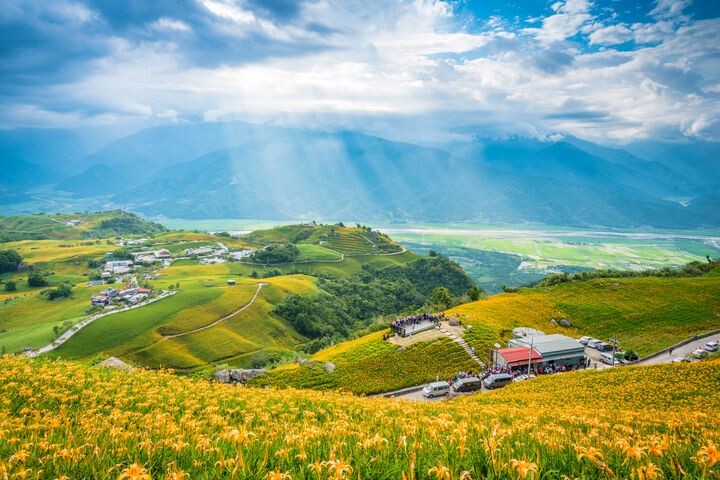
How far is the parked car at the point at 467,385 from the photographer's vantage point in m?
29.9

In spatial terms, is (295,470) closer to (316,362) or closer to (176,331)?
(316,362)

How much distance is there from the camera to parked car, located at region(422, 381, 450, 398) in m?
29.2

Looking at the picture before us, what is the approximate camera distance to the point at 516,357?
35.0 meters

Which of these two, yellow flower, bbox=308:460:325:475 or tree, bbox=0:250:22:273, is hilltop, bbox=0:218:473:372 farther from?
yellow flower, bbox=308:460:325:475

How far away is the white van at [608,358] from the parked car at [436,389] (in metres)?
17.0

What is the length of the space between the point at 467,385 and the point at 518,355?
782 centimetres

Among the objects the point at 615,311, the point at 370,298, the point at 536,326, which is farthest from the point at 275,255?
the point at 615,311

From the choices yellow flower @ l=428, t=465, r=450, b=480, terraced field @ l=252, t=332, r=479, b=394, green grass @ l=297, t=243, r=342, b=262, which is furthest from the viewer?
green grass @ l=297, t=243, r=342, b=262

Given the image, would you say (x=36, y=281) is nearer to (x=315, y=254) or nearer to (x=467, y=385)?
(x=315, y=254)

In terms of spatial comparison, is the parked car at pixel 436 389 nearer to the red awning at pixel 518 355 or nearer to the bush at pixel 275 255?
the red awning at pixel 518 355

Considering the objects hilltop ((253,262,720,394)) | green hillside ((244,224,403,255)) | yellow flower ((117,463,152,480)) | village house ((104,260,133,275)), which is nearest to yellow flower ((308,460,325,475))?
yellow flower ((117,463,152,480))

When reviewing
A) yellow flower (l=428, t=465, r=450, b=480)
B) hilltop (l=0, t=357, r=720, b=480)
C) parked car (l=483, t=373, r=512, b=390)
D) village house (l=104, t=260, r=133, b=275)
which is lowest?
parked car (l=483, t=373, r=512, b=390)

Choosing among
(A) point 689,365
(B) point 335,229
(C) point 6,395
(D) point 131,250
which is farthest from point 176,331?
(B) point 335,229

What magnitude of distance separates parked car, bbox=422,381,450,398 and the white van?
16983 mm
